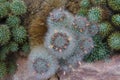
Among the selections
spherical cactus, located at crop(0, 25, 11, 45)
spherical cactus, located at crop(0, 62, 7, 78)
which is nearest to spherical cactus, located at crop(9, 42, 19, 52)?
spherical cactus, located at crop(0, 25, 11, 45)

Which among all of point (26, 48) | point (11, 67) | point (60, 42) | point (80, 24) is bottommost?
point (11, 67)

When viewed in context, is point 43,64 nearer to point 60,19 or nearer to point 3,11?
point 60,19

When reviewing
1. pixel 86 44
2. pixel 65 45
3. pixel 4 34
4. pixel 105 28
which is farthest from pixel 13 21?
pixel 105 28

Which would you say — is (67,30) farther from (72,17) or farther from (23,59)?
(23,59)

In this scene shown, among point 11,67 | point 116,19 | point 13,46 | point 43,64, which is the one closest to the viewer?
point 43,64

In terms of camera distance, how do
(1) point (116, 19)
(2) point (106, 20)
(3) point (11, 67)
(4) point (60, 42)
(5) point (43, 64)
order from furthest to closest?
(3) point (11, 67) < (2) point (106, 20) < (1) point (116, 19) < (5) point (43, 64) < (4) point (60, 42)

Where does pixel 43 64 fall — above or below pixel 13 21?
below

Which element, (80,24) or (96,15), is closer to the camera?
(80,24)
